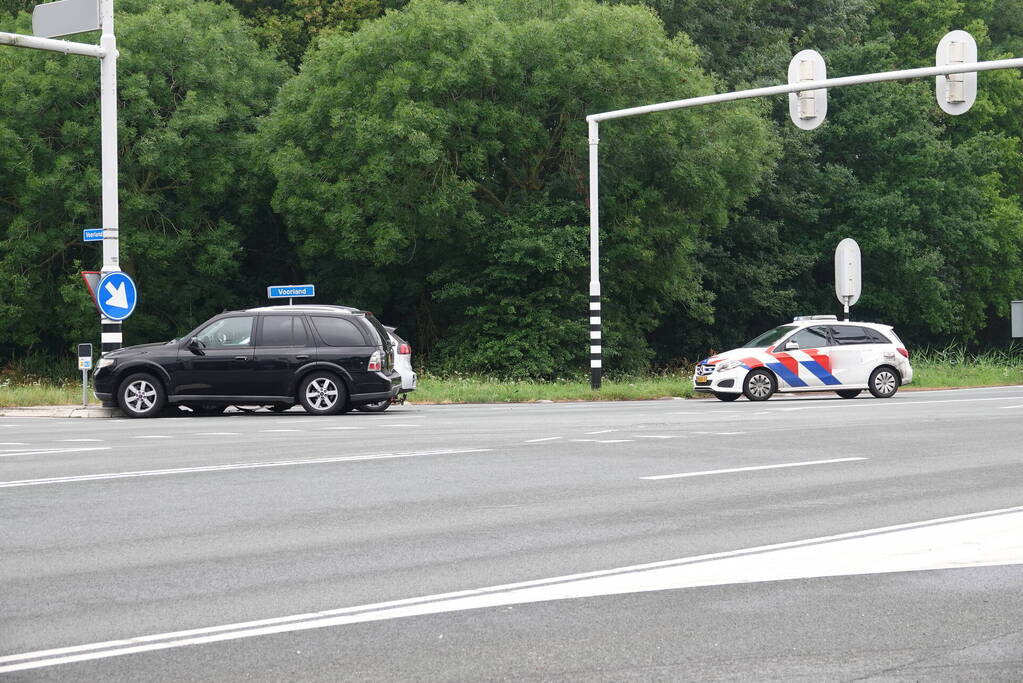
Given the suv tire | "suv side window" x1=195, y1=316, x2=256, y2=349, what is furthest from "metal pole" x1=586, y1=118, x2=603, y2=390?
the suv tire

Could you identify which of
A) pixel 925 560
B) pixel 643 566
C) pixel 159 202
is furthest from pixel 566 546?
pixel 159 202

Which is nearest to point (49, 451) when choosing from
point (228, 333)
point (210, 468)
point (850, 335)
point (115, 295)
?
point (210, 468)

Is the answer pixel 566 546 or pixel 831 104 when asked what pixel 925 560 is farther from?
pixel 831 104

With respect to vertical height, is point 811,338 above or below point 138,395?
above

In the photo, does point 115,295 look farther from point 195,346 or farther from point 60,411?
point 195,346

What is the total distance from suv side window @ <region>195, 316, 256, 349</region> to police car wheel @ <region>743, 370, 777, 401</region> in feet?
31.9

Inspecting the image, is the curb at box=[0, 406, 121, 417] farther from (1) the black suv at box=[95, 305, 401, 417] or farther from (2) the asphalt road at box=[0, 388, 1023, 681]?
(2) the asphalt road at box=[0, 388, 1023, 681]

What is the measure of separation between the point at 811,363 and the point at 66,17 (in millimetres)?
14839

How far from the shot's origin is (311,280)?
4466cm

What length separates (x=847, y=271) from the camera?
1277 inches

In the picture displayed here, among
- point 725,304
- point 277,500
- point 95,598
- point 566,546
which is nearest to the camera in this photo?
point 95,598

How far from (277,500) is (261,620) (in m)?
4.02

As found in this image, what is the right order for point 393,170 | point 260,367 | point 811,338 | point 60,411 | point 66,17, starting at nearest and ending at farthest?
point 260,367 → point 66,17 → point 60,411 → point 811,338 → point 393,170

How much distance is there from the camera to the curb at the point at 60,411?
74.2ft
